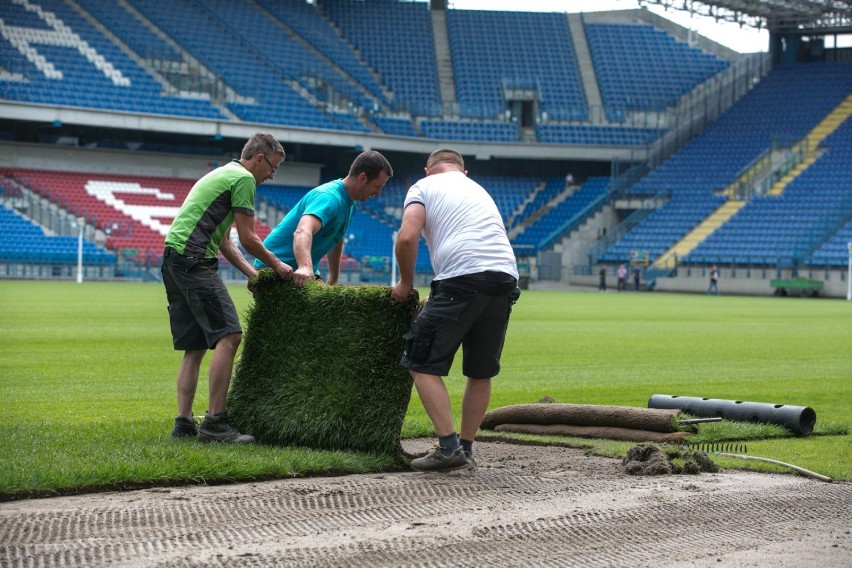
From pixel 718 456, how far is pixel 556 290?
44814 mm

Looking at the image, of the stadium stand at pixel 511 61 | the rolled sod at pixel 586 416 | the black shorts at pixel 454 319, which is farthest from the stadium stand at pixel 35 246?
the black shorts at pixel 454 319

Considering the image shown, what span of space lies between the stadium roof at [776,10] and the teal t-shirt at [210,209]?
4677cm

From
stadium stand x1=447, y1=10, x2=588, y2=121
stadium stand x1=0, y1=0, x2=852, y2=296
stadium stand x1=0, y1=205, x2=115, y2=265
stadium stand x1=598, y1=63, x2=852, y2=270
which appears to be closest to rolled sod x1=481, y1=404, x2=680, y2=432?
stadium stand x1=0, y1=205, x2=115, y2=265

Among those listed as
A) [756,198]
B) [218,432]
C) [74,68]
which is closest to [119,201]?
[74,68]

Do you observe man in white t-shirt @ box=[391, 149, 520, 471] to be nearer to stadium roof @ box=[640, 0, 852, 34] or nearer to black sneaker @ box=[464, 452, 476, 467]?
black sneaker @ box=[464, 452, 476, 467]

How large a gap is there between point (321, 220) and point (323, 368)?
3.74 feet

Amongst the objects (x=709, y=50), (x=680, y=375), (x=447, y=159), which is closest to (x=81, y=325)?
(x=680, y=375)

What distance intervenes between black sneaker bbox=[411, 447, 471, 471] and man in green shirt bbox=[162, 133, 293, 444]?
1411 mm

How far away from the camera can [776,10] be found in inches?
2185

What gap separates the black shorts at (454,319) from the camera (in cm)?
739

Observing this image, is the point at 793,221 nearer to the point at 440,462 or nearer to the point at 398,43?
the point at 398,43

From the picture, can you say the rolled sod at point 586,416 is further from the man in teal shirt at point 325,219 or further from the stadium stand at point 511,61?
the stadium stand at point 511,61

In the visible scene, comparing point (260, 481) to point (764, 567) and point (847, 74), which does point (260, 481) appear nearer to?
point (764, 567)

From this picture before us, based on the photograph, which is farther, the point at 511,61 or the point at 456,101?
the point at 511,61
